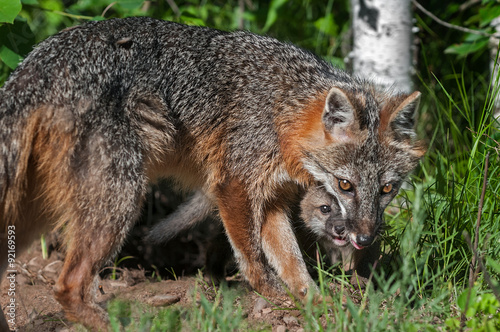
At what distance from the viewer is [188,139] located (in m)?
5.04

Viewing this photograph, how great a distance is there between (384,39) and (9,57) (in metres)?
4.18

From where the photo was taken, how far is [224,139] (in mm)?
5016

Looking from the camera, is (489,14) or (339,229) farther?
(489,14)

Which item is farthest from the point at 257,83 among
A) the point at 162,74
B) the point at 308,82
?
the point at 162,74

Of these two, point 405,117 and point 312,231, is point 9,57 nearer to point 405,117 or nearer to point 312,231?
point 312,231

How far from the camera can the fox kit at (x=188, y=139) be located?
415 centimetres

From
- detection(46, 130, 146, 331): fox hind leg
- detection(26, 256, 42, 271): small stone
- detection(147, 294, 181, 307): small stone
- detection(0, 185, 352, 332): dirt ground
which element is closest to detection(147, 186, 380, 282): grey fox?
detection(0, 185, 352, 332): dirt ground

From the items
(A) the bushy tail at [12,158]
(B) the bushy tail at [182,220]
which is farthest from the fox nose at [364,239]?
(A) the bushy tail at [12,158]

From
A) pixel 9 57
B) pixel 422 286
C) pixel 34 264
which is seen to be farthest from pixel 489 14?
pixel 34 264

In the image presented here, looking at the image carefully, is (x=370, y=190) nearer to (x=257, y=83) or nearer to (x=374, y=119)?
(x=374, y=119)

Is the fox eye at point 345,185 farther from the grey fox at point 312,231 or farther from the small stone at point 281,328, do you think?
the small stone at point 281,328

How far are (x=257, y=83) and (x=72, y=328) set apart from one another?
101 inches

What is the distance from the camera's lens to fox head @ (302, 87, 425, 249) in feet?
15.0

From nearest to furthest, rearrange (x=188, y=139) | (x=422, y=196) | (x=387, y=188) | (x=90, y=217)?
1. (x=90, y=217)
2. (x=387, y=188)
3. (x=422, y=196)
4. (x=188, y=139)
